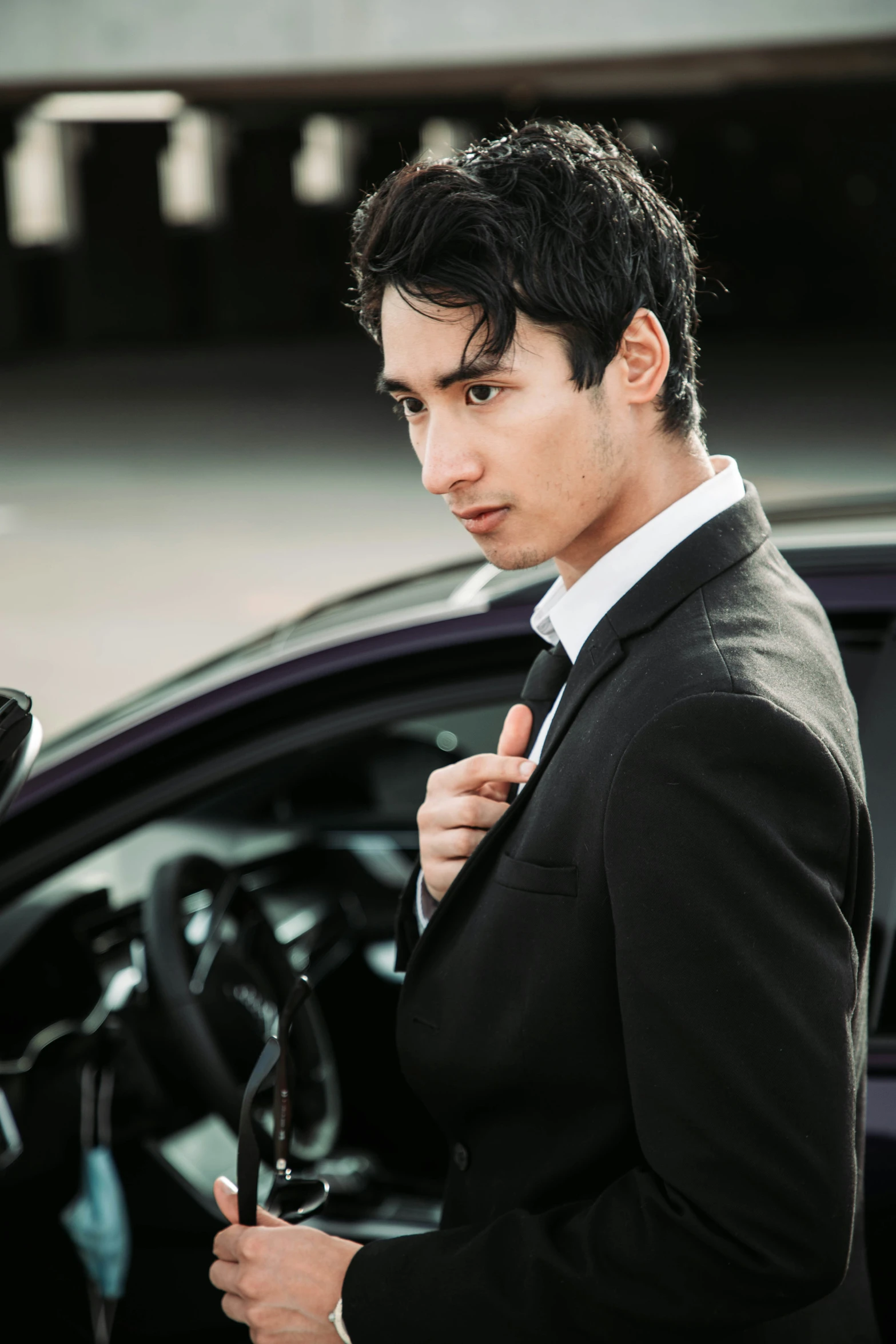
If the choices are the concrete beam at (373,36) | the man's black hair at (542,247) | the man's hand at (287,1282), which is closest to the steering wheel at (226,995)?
the man's hand at (287,1282)

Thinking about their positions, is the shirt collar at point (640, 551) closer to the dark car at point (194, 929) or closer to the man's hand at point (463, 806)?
the man's hand at point (463, 806)

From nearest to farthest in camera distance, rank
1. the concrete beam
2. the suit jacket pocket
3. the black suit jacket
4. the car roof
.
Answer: the black suit jacket
the suit jacket pocket
the car roof
the concrete beam

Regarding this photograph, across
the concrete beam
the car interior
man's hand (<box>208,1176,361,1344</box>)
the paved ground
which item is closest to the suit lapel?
man's hand (<box>208,1176,361,1344</box>)

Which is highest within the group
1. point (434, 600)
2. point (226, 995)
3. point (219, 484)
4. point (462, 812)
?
point (462, 812)

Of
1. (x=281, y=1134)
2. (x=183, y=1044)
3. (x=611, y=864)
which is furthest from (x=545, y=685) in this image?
(x=183, y=1044)

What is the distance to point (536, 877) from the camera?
1241 mm

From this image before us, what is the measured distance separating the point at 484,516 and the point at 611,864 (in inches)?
Result: 15.1

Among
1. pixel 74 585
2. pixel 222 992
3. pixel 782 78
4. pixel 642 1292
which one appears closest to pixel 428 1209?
pixel 222 992

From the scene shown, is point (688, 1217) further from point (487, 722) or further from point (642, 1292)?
point (487, 722)

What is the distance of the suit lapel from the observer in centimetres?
127

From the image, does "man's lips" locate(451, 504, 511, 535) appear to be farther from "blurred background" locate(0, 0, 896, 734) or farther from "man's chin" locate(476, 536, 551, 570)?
"blurred background" locate(0, 0, 896, 734)

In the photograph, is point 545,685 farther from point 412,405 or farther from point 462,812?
point 412,405

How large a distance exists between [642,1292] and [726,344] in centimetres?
2252

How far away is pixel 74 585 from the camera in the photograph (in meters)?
9.38
